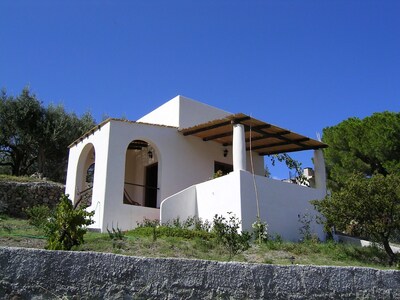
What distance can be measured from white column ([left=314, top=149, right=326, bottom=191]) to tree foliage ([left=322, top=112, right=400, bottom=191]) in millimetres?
2542

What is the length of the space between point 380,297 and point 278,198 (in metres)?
8.17

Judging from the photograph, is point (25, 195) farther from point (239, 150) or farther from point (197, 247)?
point (197, 247)

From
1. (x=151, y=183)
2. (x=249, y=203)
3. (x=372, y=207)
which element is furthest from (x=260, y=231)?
(x=151, y=183)

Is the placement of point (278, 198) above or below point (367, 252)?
above

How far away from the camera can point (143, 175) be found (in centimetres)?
1788

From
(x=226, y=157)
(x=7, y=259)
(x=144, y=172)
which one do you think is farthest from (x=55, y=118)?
(x=7, y=259)

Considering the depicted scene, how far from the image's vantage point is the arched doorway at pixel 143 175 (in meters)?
17.4

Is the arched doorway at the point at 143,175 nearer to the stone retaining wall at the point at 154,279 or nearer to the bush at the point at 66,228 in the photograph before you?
the bush at the point at 66,228

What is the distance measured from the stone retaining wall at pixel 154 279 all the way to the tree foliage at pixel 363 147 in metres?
13.4

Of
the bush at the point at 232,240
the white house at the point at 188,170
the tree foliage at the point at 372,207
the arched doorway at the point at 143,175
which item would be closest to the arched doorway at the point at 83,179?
the white house at the point at 188,170

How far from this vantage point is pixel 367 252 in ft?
41.4

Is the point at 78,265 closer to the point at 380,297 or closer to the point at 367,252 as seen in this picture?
the point at 380,297

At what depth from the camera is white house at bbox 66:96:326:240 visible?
14.0 m

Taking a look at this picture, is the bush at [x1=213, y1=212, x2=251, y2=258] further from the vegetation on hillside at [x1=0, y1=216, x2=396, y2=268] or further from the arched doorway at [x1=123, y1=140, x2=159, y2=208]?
the arched doorway at [x1=123, y1=140, x2=159, y2=208]
